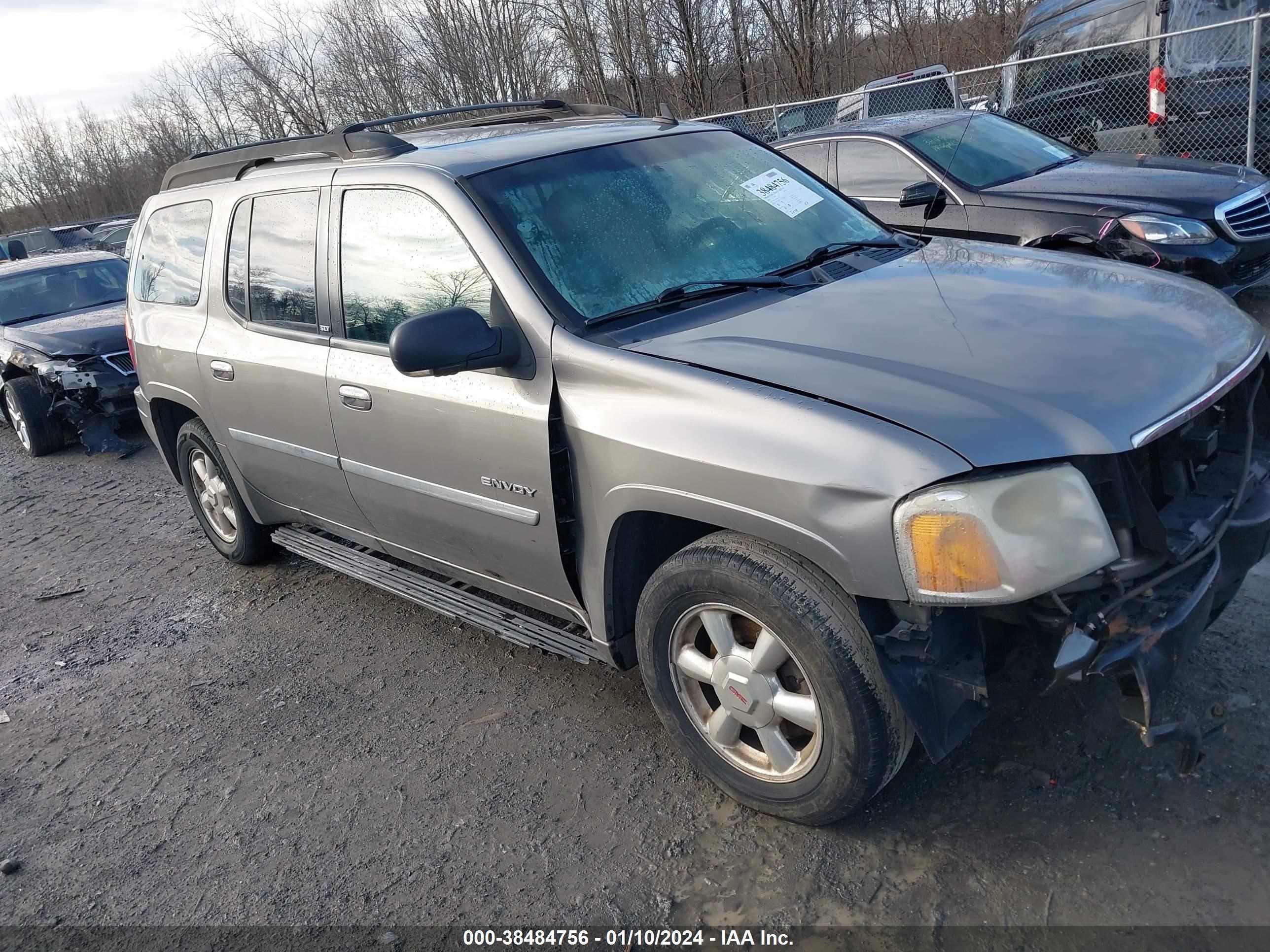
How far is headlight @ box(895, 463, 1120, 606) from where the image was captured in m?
2.24

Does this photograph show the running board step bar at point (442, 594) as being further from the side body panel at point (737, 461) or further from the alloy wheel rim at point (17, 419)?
the alloy wheel rim at point (17, 419)

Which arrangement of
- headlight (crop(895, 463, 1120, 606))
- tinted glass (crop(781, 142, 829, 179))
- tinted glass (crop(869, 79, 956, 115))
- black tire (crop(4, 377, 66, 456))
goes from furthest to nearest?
1. tinted glass (crop(869, 79, 956, 115))
2. black tire (crop(4, 377, 66, 456))
3. tinted glass (crop(781, 142, 829, 179))
4. headlight (crop(895, 463, 1120, 606))

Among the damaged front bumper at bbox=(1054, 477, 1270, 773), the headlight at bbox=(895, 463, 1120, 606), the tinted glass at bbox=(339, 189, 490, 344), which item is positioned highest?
the tinted glass at bbox=(339, 189, 490, 344)

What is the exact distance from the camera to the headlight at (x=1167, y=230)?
20.5 feet

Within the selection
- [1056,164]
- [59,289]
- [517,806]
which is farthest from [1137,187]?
[59,289]

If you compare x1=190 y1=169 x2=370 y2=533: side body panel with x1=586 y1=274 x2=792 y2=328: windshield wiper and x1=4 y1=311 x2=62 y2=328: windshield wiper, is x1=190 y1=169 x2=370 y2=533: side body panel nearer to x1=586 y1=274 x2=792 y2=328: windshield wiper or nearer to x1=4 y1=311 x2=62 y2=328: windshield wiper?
x1=586 y1=274 x2=792 y2=328: windshield wiper

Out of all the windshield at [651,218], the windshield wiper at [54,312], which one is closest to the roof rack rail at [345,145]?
the windshield at [651,218]

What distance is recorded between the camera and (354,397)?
3.62 metres

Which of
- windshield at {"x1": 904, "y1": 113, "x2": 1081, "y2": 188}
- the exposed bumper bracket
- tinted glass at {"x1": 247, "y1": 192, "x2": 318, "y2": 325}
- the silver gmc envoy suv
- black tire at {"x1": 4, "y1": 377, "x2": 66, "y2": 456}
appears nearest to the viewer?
the silver gmc envoy suv

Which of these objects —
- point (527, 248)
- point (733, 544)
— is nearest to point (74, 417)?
point (527, 248)

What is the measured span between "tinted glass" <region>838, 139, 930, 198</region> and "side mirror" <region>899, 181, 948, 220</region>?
176 cm

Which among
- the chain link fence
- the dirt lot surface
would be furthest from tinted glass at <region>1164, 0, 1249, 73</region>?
the dirt lot surface

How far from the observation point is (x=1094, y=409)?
2.36 m

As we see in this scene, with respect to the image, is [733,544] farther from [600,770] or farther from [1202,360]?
[1202,360]
